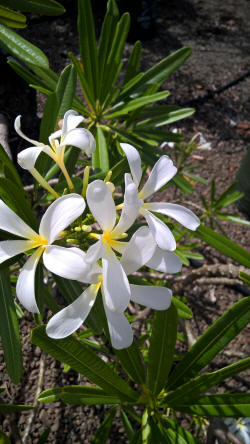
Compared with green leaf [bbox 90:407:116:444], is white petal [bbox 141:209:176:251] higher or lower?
higher

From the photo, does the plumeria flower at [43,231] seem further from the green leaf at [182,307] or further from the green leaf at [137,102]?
the green leaf at [137,102]

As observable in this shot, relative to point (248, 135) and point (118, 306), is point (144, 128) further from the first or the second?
point (248, 135)

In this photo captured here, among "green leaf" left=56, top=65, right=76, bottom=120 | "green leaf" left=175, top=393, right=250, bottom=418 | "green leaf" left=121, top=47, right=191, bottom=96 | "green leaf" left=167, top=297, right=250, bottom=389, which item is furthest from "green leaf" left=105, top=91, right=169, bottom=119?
"green leaf" left=175, top=393, right=250, bottom=418

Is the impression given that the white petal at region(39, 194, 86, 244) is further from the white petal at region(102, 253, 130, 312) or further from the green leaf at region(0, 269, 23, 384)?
the green leaf at region(0, 269, 23, 384)

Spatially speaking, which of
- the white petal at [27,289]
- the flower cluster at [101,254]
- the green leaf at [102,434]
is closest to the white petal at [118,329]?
the flower cluster at [101,254]

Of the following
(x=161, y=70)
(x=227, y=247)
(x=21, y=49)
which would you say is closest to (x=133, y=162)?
(x=227, y=247)

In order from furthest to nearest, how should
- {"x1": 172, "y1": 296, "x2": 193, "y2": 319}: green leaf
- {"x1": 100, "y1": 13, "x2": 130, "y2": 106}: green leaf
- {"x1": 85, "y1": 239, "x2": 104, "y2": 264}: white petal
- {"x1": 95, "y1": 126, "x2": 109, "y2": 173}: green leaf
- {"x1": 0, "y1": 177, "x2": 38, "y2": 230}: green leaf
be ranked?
{"x1": 100, "y1": 13, "x2": 130, "y2": 106}: green leaf → {"x1": 95, "y1": 126, "x2": 109, "y2": 173}: green leaf → {"x1": 172, "y1": 296, "x2": 193, "y2": 319}: green leaf → {"x1": 0, "y1": 177, "x2": 38, "y2": 230}: green leaf → {"x1": 85, "y1": 239, "x2": 104, "y2": 264}: white petal

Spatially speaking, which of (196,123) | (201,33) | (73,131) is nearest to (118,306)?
(73,131)
